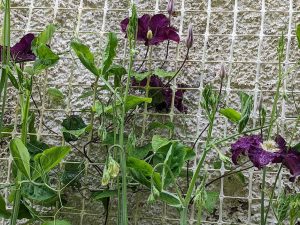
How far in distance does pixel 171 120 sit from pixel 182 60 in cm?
13

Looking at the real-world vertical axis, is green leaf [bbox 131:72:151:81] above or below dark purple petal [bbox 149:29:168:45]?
below

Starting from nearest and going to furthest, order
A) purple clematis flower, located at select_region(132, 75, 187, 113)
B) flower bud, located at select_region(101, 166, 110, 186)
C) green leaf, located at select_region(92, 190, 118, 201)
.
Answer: flower bud, located at select_region(101, 166, 110, 186) → green leaf, located at select_region(92, 190, 118, 201) → purple clematis flower, located at select_region(132, 75, 187, 113)

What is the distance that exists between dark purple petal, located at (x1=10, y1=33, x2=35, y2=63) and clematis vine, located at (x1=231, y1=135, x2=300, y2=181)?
0.42 metres

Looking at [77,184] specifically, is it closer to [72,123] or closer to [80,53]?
[72,123]

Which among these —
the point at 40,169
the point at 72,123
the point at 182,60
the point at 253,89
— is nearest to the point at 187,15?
the point at 182,60

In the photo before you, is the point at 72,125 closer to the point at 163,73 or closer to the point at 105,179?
the point at 163,73

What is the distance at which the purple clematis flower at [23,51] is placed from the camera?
4.12 ft

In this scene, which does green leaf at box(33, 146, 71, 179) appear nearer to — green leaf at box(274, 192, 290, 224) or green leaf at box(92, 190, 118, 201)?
green leaf at box(92, 190, 118, 201)

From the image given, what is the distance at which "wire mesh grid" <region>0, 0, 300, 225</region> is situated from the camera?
1.28 meters

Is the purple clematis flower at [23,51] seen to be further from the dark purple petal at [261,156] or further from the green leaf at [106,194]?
the dark purple petal at [261,156]

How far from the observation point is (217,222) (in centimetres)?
126

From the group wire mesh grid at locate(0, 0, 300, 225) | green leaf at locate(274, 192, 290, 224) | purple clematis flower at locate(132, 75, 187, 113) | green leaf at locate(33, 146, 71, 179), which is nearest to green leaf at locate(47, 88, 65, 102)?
wire mesh grid at locate(0, 0, 300, 225)

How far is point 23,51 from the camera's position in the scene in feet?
4.16

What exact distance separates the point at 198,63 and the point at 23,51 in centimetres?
34
